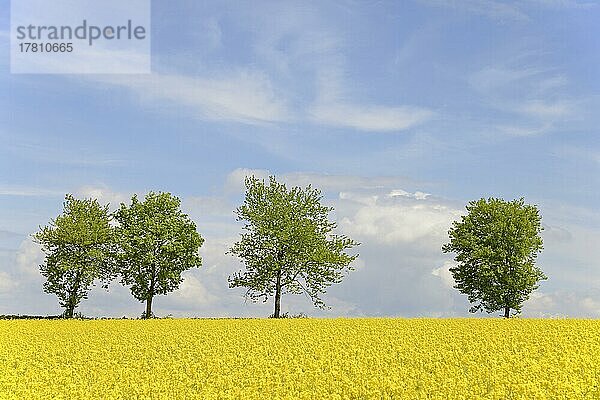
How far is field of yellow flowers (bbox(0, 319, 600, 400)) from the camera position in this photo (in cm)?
1642

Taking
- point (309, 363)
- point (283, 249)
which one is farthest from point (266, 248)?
point (309, 363)

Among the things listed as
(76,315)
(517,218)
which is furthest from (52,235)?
(517,218)

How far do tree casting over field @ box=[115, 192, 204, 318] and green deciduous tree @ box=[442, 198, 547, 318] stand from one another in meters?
22.2

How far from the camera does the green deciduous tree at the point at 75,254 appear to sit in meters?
56.9

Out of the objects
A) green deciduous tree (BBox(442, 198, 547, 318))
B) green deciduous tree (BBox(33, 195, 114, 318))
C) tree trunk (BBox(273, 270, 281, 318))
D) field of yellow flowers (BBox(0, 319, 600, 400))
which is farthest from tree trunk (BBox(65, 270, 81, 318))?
green deciduous tree (BBox(442, 198, 547, 318))

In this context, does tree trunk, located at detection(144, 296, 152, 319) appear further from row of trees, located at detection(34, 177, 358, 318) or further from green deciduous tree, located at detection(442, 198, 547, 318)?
green deciduous tree, located at detection(442, 198, 547, 318)

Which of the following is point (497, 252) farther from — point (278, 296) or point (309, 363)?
point (309, 363)

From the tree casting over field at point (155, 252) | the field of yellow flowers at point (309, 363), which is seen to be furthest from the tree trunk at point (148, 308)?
the field of yellow flowers at point (309, 363)

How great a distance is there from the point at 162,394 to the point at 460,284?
44.2m

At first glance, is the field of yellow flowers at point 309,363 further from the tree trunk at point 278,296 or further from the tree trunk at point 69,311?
the tree trunk at point 69,311

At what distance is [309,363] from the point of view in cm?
2095

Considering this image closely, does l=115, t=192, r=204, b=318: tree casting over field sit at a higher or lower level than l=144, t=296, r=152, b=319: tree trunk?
higher

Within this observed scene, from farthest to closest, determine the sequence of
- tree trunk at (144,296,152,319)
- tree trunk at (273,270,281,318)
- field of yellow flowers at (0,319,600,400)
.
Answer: tree trunk at (144,296,152,319)
tree trunk at (273,270,281,318)
field of yellow flowers at (0,319,600,400)

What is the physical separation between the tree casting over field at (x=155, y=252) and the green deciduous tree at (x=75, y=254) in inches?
72.4
